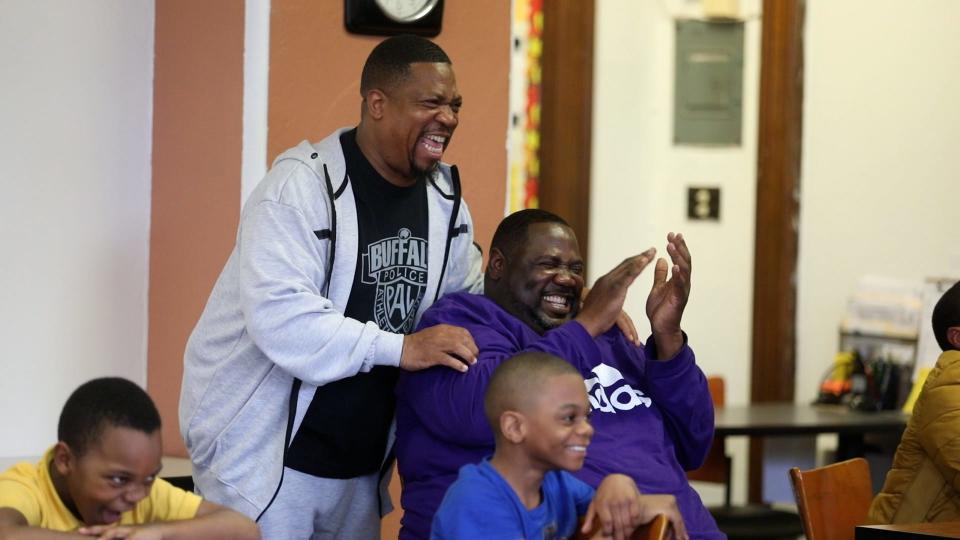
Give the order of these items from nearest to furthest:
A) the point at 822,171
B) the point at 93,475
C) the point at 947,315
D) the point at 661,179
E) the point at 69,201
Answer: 1. the point at 93,475
2. the point at 947,315
3. the point at 69,201
4. the point at 661,179
5. the point at 822,171

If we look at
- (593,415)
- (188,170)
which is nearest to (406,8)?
(188,170)

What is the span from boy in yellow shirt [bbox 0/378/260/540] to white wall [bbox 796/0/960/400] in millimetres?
4413

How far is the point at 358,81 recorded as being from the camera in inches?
145

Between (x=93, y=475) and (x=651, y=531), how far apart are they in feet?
3.00

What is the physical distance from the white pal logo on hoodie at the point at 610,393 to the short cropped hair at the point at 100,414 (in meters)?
0.96

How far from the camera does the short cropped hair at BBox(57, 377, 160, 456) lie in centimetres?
221

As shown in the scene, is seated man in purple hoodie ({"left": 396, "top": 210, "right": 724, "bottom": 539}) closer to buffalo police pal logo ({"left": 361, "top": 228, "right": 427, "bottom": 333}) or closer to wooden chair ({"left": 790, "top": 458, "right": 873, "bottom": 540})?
buffalo police pal logo ({"left": 361, "top": 228, "right": 427, "bottom": 333})

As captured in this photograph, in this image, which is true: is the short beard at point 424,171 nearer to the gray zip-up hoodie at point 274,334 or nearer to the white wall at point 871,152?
the gray zip-up hoodie at point 274,334

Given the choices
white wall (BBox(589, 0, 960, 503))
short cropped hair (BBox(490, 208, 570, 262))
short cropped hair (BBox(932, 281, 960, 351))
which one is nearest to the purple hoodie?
short cropped hair (BBox(490, 208, 570, 262))

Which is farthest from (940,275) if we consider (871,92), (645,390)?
(645,390)

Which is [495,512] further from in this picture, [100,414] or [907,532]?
[907,532]

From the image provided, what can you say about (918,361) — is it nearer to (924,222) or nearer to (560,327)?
(924,222)

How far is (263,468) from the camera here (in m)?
2.80

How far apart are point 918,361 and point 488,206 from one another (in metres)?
2.97
